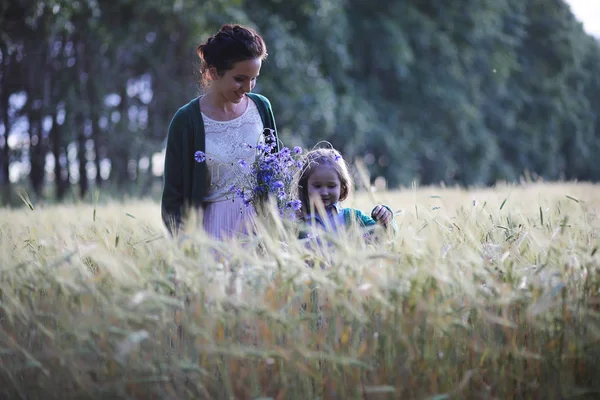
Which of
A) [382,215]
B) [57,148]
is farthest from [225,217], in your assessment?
[57,148]

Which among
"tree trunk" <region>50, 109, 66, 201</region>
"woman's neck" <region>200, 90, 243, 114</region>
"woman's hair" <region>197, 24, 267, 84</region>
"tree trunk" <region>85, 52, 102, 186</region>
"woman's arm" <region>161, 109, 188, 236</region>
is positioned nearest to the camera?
"woman's hair" <region>197, 24, 267, 84</region>

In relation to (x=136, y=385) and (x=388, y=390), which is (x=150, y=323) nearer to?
(x=136, y=385)

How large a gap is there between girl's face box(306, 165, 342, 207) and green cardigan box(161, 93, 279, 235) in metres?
0.26

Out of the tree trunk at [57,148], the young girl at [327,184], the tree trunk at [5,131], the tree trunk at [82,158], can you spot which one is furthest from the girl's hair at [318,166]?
the tree trunk at [82,158]

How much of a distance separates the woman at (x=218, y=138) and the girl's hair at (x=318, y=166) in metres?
0.28

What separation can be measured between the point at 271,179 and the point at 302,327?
106 cm

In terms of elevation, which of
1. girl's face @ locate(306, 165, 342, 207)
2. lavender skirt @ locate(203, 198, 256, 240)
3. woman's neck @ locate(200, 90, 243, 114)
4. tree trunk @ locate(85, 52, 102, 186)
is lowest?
A: lavender skirt @ locate(203, 198, 256, 240)

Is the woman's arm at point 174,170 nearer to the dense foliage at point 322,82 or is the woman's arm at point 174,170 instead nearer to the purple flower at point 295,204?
the purple flower at point 295,204

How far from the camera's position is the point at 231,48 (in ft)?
9.07

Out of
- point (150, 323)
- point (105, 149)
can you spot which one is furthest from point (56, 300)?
point (105, 149)

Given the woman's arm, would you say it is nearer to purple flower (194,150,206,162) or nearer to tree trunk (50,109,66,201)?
purple flower (194,150,206,162)

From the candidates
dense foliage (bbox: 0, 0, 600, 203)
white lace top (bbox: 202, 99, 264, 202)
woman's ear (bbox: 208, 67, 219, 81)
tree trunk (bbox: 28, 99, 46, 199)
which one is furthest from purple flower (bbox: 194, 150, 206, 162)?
tree trunk (bbox: 28, 99, 46, 199)

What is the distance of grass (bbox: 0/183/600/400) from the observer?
5.23 ft

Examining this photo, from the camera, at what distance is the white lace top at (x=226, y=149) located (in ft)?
9.50
